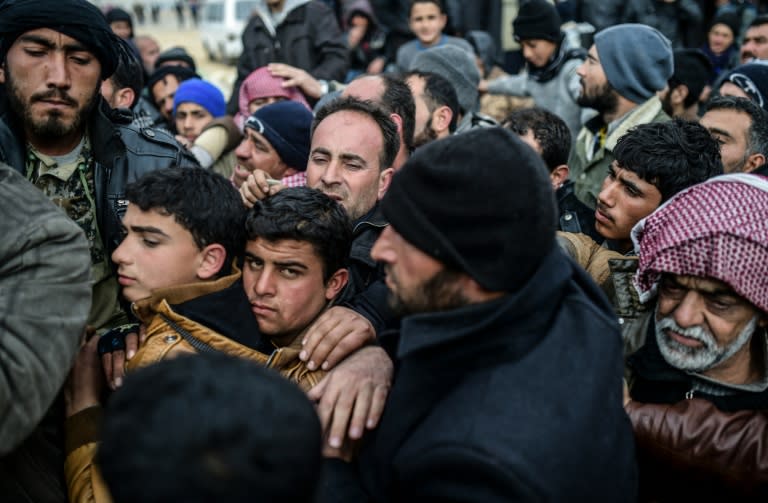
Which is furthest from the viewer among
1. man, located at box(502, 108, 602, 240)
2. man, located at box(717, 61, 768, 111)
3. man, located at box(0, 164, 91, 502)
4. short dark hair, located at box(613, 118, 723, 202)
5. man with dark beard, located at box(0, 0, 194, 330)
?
man, located at box(717, 61, 768, 111)

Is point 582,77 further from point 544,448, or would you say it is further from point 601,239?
point 544,448

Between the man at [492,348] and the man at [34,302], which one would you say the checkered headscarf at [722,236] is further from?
the man at [34,302]

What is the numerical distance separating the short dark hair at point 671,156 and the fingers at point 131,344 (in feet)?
8.57

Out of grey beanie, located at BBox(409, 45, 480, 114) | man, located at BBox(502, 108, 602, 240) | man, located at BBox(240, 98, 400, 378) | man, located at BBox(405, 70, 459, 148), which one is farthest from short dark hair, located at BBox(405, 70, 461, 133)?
man, located at BBox(240, 98, 400, 378)

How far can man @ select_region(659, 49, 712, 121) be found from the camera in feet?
21.5

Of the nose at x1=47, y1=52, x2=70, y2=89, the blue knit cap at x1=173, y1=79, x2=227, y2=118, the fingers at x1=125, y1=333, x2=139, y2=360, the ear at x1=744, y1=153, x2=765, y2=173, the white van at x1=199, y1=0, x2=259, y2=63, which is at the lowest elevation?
the white van at x1=199, y1=0, x2=259, y2=63

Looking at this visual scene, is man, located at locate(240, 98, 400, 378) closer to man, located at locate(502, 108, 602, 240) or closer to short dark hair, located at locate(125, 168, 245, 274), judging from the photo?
short dark hair, located at locate(125, 168, 245, 274)

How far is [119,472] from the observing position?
1191mm

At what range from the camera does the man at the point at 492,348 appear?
60.3 inches

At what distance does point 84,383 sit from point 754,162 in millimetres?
3999

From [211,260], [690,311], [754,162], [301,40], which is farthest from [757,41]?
[211,260]

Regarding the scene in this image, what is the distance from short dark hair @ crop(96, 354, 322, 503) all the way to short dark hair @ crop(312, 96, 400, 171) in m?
2.42

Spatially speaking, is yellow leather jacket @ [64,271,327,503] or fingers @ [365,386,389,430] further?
yellow leather jacket @ [64,271,327,503]

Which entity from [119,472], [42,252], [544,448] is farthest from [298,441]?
[42,252]
